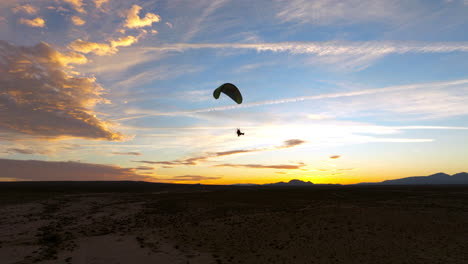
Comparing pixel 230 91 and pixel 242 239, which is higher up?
pixel 230 91

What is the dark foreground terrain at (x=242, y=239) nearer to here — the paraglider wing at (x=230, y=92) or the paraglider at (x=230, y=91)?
the paraglider at (x=230, y=91)

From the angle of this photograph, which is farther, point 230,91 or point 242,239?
point 230,91

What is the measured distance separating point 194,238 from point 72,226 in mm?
11109

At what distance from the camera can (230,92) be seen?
78.5ft

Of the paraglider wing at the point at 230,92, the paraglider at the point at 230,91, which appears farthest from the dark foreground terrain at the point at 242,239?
the paraglider wing at the point at 230,92

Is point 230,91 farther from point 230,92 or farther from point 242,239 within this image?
point 242,239

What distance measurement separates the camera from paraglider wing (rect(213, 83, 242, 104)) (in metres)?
22.7

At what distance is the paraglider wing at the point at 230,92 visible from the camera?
2273cm

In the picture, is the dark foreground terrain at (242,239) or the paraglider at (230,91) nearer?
the dark foreground terrain at (242,239)

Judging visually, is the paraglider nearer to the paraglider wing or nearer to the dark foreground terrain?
the paraglider wing

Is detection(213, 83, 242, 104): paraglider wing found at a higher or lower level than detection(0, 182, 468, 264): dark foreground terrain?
higher

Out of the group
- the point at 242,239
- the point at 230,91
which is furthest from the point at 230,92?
the point at 242,239

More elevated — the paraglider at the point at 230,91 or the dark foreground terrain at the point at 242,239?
the paraglider at the point at 230,91

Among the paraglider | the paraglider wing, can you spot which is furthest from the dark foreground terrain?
the paraglider wing
